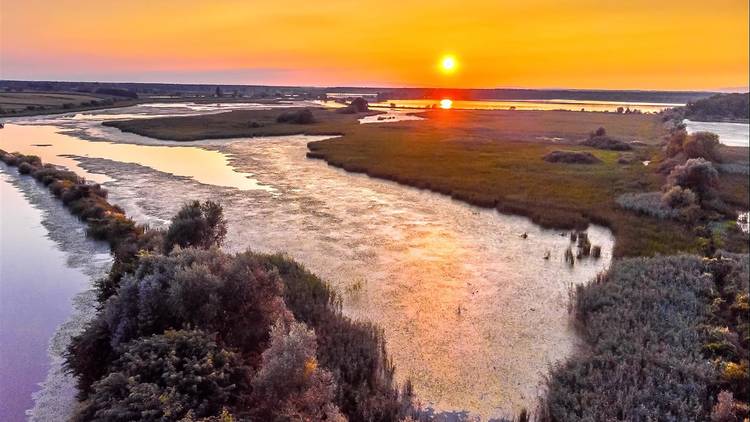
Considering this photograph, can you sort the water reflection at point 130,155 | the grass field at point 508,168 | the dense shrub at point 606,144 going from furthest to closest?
the dense shrub at point 606,144 → the water reflection at point 130,155 → the grass field at point 508,168

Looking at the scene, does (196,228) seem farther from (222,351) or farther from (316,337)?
(222,351)

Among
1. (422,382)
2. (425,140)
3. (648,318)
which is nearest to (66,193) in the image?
(422,382)

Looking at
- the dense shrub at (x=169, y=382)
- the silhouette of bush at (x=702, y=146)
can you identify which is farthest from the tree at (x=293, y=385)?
the silhouette of bush at (x=702, y=146)

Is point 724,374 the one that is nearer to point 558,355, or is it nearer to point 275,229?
point 558,355

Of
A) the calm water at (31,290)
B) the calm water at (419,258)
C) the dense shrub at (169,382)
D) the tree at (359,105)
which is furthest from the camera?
the tree at (359,105)

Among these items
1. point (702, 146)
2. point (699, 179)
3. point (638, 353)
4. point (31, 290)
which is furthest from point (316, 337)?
point (702, 146)

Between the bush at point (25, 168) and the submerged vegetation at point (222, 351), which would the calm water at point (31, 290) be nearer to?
the submerged vegetation at point (222, 351)

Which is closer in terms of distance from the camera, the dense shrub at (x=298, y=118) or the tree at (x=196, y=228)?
the tree at (x=196, y=228)
